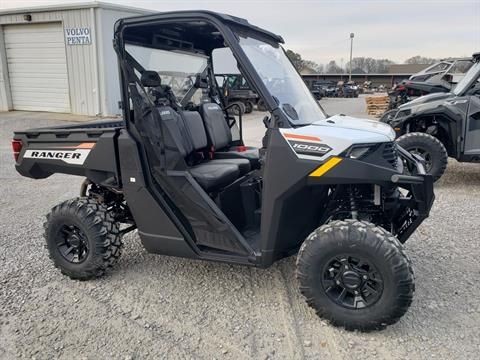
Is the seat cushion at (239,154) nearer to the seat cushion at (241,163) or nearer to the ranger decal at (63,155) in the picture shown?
the seat cushion at (241,163)

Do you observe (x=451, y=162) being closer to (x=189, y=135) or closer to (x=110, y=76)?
(x=189, y=135)

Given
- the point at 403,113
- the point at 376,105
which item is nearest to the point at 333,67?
the point at 376,105

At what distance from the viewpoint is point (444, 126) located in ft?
21.8

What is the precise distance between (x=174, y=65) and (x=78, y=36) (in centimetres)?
1248

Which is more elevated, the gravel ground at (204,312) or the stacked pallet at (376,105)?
the stacked pallet at (376,105)

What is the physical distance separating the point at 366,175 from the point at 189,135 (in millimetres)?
1736

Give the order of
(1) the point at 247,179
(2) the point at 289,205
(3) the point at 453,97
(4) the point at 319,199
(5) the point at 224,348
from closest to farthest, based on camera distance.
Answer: (5) the point at 224,348
(2) the point at 289,205
(4) the point at 319,199
(1) the point at 247,179
(3) the point at 453,97

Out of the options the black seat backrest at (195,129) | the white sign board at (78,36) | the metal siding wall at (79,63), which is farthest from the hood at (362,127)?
the white sign board at (78,36)

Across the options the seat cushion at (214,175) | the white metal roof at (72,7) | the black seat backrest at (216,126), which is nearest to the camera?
the seat cushion at (214,175)

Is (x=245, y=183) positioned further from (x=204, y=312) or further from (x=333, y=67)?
(x=333, y=67)

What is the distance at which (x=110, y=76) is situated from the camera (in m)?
14.8

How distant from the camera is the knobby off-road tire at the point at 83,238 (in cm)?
344

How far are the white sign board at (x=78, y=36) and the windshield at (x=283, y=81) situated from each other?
12921 millimetres

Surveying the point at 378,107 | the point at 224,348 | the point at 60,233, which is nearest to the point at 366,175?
the point at 224,348
